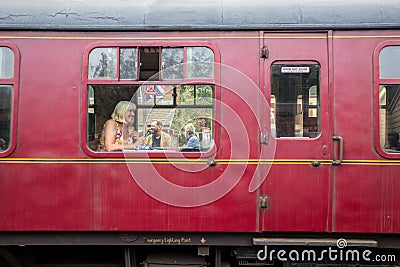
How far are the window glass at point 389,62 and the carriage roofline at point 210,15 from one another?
0.24 meters

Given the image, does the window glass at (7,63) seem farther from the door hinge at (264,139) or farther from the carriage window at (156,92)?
the door hinge at (264,139)

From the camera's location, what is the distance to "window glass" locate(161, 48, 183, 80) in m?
4.12

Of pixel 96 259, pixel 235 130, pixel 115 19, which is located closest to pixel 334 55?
pixel 235 130

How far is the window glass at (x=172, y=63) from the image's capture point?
4.12m

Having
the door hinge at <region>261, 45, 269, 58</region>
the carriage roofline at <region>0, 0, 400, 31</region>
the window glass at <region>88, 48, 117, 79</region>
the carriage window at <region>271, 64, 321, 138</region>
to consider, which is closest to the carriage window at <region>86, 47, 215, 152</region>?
the window glass at <region>88, 48, 117, 79</region>

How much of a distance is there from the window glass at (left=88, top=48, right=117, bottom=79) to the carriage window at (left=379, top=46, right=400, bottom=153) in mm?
2759

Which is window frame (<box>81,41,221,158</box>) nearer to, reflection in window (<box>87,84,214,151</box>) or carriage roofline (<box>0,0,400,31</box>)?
reflection in window (<box>87,84,214,151</box>)

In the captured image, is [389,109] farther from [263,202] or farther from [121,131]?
[121,131]

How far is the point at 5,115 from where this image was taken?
4117 millimetres

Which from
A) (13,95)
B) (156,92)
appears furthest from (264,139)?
(13,95)

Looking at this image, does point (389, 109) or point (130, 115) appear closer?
point (389, 109)

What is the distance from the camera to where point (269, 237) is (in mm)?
4203

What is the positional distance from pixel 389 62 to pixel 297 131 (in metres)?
1.17

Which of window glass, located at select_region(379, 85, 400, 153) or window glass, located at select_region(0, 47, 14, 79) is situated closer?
window glass, located at select_region(379, 85, 400, 153)
